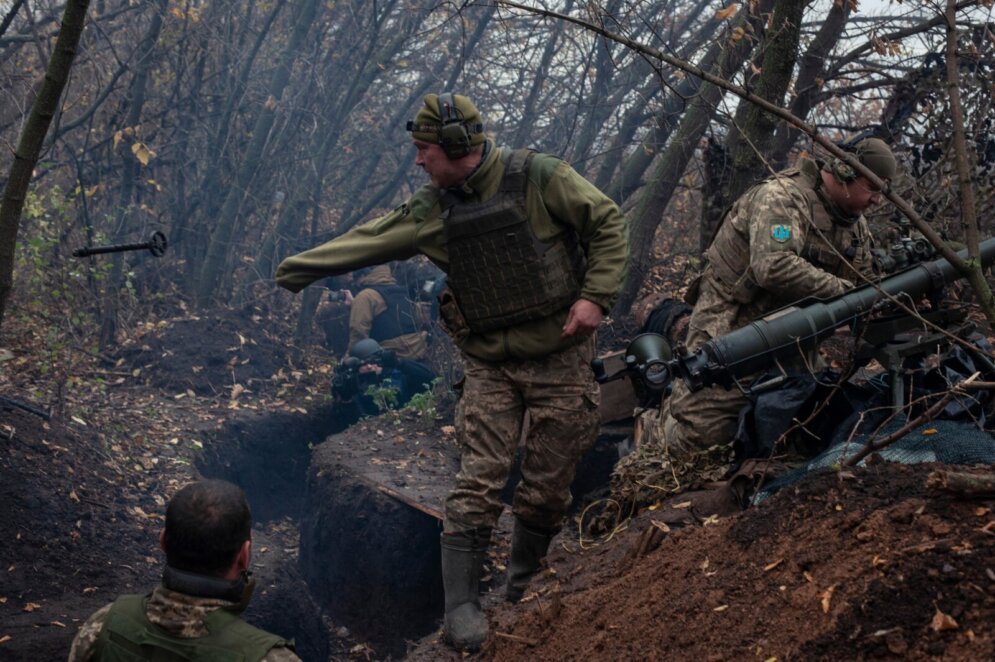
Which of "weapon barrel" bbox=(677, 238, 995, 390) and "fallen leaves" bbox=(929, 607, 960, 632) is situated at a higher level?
"weapon barrel" bbox=(677, 238, 995, 390)

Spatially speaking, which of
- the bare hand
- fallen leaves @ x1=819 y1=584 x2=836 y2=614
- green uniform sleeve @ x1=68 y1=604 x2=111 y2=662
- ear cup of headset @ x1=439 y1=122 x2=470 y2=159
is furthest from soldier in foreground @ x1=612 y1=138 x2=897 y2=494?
green uniform sleeve @ x1=68 y1=604 x2=111 y2=662

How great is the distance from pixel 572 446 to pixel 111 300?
824 centimetres

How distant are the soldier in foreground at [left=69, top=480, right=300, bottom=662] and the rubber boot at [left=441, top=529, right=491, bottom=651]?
1.92 meters

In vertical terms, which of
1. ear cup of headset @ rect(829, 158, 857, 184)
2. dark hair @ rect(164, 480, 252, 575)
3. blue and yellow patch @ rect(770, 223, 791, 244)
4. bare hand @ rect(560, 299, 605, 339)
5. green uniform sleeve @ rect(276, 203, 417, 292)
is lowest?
dark hair @ rect(164, 480, 252, 575)

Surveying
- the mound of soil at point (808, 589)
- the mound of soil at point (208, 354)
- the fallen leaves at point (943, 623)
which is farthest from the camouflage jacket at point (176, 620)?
the mound of soil at point (208, 354)

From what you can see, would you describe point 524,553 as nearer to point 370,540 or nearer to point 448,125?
point 448,125

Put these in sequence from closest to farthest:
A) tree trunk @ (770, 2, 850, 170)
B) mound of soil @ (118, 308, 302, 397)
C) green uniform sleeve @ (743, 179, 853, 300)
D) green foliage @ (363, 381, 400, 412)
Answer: green uniform sleeve @ (743, 179, 853, 300)
tree trunk @ (770, 2, 850, 170)
green foliage @ (363, 381, 400, 412)
mound of soil @ (118, 308, 302, 397)

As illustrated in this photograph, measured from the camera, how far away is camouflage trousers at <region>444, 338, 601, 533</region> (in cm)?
416

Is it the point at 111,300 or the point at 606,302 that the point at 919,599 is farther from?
the point at 111,300

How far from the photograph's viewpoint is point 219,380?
36.0 ft

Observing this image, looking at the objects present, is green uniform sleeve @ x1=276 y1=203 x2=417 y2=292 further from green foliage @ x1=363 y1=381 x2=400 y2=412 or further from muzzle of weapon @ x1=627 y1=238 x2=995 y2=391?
green foliage @ x1=363 y1=381 x2=400 y2=412

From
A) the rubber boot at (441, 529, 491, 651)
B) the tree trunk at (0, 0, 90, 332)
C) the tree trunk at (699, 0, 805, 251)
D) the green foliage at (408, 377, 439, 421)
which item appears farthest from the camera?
the green foliage at (408, 377, 439, 421)

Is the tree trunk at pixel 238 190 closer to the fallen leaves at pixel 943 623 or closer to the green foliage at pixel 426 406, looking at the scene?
the green foliage at pixel 426 406

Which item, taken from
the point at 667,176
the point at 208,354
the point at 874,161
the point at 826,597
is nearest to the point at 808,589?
the point at 826,597
